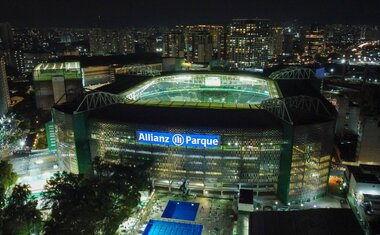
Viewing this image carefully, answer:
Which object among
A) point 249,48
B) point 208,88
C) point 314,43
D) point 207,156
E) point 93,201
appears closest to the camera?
point 93,201

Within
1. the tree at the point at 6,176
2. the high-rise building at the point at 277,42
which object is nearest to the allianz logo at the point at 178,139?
the tree at the point at 6,176

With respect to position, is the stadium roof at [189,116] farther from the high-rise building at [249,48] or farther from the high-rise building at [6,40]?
the high-rise building at [6,40]

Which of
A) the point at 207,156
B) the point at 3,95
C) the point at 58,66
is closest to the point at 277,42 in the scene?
the point at 58,66

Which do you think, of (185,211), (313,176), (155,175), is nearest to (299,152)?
(313,176)

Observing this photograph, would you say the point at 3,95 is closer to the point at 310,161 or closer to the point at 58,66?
the point at 58,66

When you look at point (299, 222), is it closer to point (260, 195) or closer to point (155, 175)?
point (260, 195)

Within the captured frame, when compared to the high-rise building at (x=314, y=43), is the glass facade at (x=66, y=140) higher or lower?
lower

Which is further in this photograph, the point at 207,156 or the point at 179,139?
the point at 207,156
